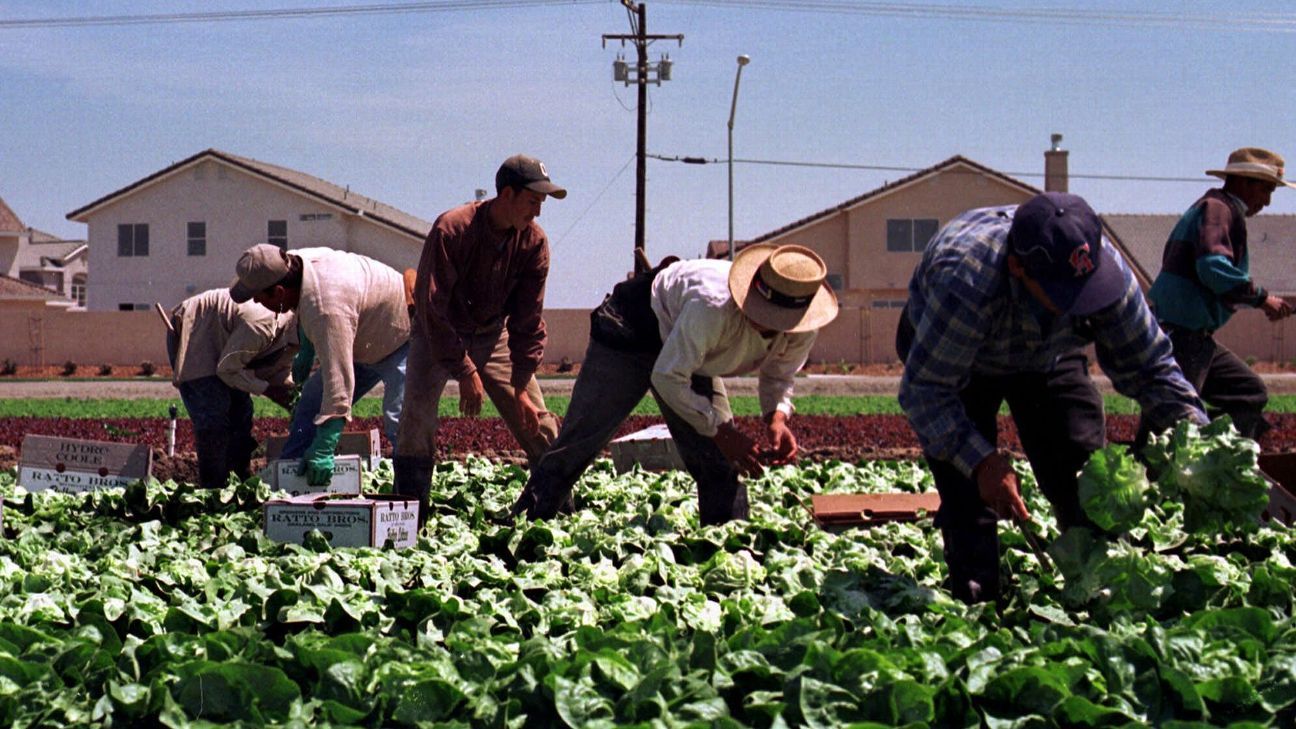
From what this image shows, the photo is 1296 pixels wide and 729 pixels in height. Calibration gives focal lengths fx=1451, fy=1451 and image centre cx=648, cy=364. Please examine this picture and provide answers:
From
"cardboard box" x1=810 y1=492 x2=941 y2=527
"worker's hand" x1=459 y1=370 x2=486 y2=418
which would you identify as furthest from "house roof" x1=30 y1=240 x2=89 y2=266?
"cardboard box" x1=810 y1=492 x2=941 y2=527

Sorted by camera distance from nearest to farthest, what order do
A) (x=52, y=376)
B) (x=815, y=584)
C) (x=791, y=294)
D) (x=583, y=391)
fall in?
1. (x=815, y=584)
2. (x=791, y=294)
3. (x=583, y=391)
4. (x=52, y=376)

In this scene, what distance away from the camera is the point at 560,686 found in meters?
3.60

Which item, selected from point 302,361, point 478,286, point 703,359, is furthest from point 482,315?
point 703,359

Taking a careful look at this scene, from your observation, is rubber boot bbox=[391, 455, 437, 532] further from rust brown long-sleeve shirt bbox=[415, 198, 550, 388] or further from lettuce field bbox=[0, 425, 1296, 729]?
lettuce field bbox=[0, 425, 1296, 729]

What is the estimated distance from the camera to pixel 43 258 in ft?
225

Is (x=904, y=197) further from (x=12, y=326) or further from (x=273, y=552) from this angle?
(x=273, y=552)

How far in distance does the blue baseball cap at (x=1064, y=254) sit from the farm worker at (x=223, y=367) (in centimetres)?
494

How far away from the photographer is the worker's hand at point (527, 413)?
7.65 m

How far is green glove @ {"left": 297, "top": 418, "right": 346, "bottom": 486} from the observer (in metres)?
7.18

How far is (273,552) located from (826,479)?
4256mm

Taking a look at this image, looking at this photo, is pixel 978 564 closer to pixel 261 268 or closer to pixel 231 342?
pixel 261 268

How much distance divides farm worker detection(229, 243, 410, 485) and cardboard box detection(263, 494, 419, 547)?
2.85ft

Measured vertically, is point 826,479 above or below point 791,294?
below

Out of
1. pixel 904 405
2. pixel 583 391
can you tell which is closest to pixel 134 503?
pixel 583 391
